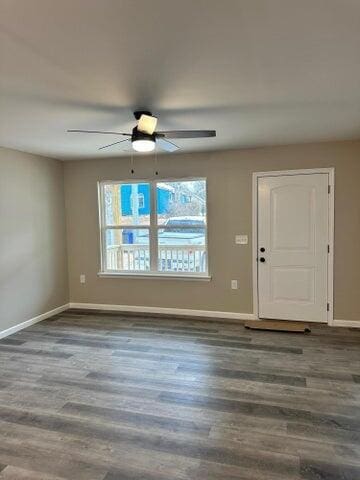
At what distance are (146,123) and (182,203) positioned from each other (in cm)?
235

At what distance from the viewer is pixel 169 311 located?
16.7 feet

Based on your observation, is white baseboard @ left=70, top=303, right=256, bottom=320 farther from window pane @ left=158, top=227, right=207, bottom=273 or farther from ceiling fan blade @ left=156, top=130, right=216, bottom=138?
ceiling fan blade @ left=156, top=130, right=216, bottom=138

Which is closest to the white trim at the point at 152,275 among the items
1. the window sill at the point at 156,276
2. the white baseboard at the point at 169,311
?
the window sill at the point at 156,276

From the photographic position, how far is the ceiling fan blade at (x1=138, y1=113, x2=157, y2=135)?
2659 millimetres

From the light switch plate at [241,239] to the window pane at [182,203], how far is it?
20.8 inches

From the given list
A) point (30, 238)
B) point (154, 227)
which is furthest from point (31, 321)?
point (154, 227)

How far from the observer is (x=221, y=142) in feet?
13.7

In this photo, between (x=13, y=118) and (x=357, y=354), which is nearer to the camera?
(x=13, y=118)

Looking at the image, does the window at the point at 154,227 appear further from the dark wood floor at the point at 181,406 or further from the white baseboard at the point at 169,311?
the dark wood floor at the point at 181,406

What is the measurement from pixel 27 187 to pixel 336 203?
413cm

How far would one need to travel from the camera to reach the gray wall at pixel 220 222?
14.0ft

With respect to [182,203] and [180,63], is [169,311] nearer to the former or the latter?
[182,203]

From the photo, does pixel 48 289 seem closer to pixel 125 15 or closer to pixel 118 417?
pixel 118 417

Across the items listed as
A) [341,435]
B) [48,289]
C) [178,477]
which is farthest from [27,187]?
[341,435]
